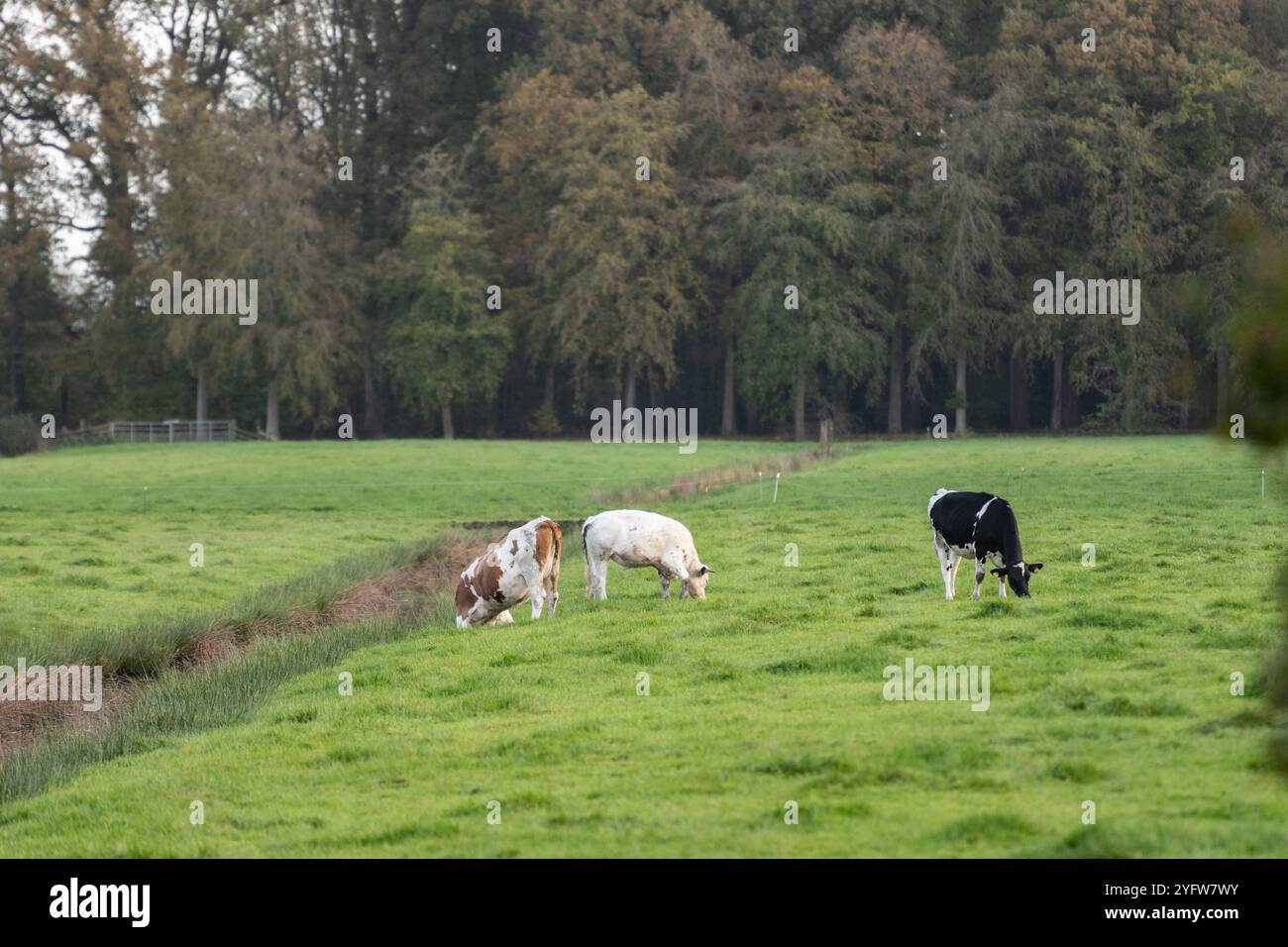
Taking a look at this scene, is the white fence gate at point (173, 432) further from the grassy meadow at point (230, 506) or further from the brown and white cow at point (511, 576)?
the brown and white cow at point (511, 576)

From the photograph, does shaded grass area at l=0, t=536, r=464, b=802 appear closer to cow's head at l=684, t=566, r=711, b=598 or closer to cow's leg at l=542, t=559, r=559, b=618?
cow's leg at l=542, t=559, r=559, b=618

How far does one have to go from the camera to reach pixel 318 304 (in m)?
79.6

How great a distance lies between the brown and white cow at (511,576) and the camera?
62.8 ft

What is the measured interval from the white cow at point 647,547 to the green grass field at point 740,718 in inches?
13.6

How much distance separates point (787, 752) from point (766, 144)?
6886cm

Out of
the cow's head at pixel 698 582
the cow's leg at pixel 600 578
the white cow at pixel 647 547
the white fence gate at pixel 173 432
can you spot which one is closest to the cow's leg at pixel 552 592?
the white cow at pixel 647 547

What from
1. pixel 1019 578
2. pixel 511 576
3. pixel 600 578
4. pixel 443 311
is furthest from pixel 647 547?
pixel 443 311

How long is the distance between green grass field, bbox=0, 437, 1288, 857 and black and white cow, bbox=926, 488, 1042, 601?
0.38 metres

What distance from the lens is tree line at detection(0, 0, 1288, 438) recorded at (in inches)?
2761

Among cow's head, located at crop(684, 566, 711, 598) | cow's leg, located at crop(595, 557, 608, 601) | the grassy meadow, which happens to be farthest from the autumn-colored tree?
cow's head, located at crop(684, 566, 711, 598)

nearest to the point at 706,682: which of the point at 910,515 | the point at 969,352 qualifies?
the point at 910,515

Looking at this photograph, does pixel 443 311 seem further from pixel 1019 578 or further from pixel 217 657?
pixel 1019 578
